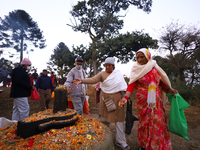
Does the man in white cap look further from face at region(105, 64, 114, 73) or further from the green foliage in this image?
the green foliage

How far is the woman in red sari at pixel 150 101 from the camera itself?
243 cm

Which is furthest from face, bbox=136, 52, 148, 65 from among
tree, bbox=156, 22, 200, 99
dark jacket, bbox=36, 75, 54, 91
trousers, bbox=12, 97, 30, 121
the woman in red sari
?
tree, bbox=156, 22, 200, 99

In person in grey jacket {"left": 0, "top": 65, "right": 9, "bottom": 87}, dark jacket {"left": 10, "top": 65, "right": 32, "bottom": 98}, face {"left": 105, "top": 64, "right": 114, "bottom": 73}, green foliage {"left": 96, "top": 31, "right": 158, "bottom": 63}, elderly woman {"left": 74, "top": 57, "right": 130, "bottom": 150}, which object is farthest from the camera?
green foliage {"left": 96, "top": 31, "right": 158, "bottom": 63}

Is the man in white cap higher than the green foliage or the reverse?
the reverse

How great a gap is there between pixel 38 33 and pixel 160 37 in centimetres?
2746

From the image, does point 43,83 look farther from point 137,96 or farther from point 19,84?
point 137,96

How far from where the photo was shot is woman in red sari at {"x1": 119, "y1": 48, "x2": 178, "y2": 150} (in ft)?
7.98

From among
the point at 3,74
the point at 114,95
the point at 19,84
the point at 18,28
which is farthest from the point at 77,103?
the point at 18,28

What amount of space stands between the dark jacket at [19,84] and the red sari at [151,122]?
2.78m

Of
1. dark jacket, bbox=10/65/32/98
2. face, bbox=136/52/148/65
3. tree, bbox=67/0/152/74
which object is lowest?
dark jacket, bbox=10/65/32/98

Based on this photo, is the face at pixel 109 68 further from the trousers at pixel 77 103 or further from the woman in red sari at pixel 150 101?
the trousers at pixel 77 103

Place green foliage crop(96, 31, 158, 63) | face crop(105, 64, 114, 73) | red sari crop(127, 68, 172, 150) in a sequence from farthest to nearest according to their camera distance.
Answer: green foliage crop(96, 31, 158, 63) < face crop(105, 64, 114, 73) < red sari crop(127, 68, 172, 150)

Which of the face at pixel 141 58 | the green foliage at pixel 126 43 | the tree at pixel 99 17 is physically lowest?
the face at pixel 141 58

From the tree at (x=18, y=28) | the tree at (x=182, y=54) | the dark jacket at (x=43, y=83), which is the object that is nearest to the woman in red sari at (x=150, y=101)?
the dark jacket at (x=43, y=83)
